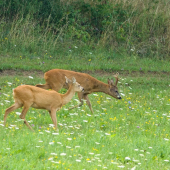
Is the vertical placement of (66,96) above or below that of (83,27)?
above

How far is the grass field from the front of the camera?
5.25 meters

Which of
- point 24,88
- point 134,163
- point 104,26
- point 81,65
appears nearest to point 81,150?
point 134,163

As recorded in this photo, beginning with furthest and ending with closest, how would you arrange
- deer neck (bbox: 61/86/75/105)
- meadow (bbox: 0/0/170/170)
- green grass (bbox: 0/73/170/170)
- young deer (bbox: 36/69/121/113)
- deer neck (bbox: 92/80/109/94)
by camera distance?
deer neck (bbox: 92/80/109/94) < young deer (bbox: 36/69/121/113) < deer neck (bbox: 61/86/75/105) < meadow (bbox: 0/0/170/170) < green grass (bbox: 0/73/170/170)

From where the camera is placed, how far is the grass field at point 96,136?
5246mm

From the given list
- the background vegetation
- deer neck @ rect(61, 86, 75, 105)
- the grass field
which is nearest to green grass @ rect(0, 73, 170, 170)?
the grass field

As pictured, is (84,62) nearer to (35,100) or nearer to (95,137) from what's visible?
(35,100)

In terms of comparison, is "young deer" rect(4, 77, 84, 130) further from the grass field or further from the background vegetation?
the background vegetation

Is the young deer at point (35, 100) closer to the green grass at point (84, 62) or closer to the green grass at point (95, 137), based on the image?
the green grass at point (95, 137)

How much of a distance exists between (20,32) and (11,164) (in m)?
10.3

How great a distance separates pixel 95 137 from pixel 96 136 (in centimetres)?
7

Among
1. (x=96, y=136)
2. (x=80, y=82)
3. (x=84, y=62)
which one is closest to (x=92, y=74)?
(x=84, y=62)

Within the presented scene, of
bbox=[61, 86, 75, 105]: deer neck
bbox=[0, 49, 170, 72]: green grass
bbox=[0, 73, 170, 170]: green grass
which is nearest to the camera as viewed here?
bbox=[0, 73, 170, 170]: green grass

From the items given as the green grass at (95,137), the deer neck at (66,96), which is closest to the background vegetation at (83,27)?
the green grass at (95,137)

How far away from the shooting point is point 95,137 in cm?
652
